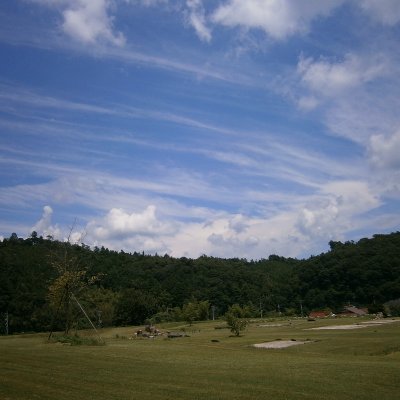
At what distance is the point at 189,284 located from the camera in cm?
15238

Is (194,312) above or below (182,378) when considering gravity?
above

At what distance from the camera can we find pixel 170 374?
19328mm

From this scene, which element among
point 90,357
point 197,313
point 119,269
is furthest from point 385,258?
point 90,357

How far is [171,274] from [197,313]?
4523 centimetres

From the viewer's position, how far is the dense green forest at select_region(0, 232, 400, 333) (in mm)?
104250

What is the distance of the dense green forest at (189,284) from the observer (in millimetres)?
104250

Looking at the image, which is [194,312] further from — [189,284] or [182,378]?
[182,378]

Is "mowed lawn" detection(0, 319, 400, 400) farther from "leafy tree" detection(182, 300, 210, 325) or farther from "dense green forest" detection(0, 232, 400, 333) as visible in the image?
"leafy tree" detection(182, 300, 210, 325)

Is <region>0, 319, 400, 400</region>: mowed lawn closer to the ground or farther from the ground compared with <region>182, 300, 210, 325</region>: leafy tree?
closer to the ground

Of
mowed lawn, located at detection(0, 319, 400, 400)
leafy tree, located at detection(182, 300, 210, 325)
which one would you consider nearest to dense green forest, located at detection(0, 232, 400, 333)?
leafy tree, located at detection(182, 300, 210, 325)

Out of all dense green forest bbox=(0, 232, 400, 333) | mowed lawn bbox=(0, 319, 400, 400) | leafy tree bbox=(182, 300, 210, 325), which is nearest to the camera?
mowed lawn bbox=(0, 319, 400, 400)

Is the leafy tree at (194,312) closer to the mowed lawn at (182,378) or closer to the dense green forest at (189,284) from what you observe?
the dense green forest at (189,284)

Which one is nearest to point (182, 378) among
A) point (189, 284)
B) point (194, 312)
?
point (194, 312)

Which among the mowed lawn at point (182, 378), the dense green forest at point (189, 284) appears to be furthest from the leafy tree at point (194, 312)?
the mowed lawn at point (182, 378)
